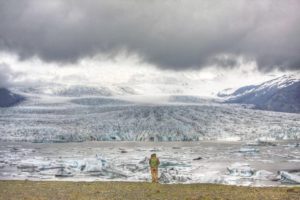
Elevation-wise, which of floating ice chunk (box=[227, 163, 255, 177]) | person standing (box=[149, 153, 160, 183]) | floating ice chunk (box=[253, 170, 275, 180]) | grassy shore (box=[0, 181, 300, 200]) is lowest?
floating ice chunk (box=[253, 170, 275, 180])

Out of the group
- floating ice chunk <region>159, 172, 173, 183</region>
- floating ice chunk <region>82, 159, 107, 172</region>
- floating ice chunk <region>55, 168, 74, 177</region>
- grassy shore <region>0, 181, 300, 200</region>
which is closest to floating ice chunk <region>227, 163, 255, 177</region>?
floating ice chunk <region>159, 172, 173, 183</region>

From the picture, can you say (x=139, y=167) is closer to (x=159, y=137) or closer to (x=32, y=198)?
(x=32, y=198)

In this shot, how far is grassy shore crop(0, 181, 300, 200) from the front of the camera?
15711mm

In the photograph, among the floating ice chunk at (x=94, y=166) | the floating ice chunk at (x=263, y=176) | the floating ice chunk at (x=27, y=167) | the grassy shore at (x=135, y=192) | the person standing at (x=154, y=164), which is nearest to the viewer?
the grassy shore at (x=135, y=192)

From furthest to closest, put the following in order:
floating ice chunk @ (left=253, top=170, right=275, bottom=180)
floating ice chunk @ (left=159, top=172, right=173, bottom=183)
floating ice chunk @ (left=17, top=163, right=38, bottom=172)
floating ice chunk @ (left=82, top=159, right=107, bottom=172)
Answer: floating ice chunk @ (left=17, top=163, right=38, bottom=172)
floating ice chunk @ (left=82, top=159, right=107, bottom=172)
floating ice chunk @ (left=253, top=170, right=275, bottom=180)
floating ice chunk @ (left=159, top=172, right=173, bottom=183)

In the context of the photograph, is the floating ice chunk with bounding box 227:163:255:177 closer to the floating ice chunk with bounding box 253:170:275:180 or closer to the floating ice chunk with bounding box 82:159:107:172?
the floating ice chunk with bounding box 253:170:275:180

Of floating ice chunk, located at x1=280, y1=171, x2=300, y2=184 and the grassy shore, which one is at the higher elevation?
the grassy shore

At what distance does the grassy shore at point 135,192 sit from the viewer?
1571 cm

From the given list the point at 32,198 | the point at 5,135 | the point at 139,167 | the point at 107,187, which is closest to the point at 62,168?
the point at 139,167

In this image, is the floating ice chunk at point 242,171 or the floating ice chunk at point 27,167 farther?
the floating ice chunk at point 27,167

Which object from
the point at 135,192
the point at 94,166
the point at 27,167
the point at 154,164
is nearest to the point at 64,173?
the point at 94,166

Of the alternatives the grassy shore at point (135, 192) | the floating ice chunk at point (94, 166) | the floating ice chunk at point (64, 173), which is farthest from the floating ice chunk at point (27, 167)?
the grassy shore at point (135, 192)

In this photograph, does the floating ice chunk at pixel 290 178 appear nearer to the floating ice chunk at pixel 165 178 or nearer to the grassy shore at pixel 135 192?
the floating ice chunk at pixel 165 178

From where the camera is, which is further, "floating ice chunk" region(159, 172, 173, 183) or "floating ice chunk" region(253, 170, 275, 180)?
"floating ice chunk" region(253, 170, 275, 180)
